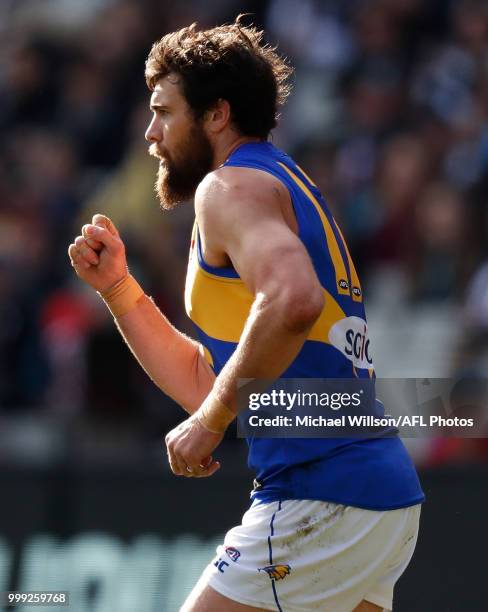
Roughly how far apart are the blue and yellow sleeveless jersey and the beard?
0.19 m

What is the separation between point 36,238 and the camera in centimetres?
849

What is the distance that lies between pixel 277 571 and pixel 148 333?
3.39ft

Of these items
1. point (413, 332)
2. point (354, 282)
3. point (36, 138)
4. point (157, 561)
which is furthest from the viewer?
point (36, 138)

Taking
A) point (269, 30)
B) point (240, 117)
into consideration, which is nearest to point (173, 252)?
point (269, 30)

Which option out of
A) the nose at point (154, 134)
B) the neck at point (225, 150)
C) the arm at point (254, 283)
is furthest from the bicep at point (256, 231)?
the nose at point (154, 134)

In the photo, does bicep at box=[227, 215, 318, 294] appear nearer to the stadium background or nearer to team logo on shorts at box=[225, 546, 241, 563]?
team logo on shorts at box=[225, 546, 241, 563]

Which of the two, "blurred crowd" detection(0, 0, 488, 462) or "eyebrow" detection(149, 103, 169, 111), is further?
"blurred crowd" detection(0, 0, 488, 462)

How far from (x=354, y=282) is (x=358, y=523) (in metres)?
0.71

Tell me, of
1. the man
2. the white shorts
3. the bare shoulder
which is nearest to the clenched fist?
the man

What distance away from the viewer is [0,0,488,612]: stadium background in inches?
227

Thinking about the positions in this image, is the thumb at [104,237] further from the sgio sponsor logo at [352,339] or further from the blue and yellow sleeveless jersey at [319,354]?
the sgio sponsor logo at [352,339]

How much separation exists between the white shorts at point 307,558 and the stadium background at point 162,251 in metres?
2.04

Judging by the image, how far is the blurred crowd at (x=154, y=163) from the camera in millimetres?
7777

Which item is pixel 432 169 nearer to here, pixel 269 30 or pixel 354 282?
pixel 269 30
